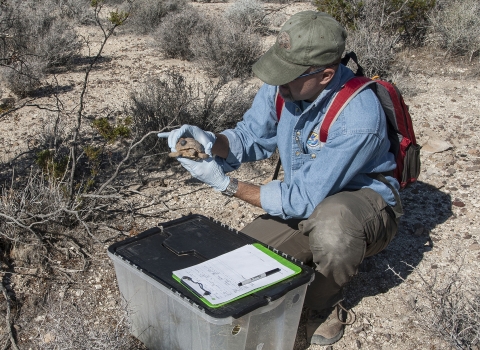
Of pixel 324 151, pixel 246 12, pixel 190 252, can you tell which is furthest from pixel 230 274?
pixel 246 12

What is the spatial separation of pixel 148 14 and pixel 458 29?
14.5 ft

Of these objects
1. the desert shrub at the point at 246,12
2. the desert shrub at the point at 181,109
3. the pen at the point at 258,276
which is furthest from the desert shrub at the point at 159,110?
the desert shrub at the point at 246,12

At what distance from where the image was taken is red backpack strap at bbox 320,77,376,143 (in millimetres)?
2258

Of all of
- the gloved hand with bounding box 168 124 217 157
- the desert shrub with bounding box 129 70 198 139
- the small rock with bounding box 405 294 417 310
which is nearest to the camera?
the gloved hand with bounding box 168 124 217 157

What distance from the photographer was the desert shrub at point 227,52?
600cm

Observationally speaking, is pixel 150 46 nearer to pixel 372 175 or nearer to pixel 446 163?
pixel 446 163

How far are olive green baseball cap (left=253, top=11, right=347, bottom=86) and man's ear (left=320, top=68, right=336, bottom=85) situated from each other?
1.8 inches

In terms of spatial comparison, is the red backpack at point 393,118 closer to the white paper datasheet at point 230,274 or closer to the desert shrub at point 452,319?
the desert shrub at point 452,319

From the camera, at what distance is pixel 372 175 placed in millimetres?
2395

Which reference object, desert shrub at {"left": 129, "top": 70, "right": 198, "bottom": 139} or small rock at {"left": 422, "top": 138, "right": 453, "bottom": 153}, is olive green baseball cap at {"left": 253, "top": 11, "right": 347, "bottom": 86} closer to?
desert shrub at {"left": 129, "top": 70, "right": 198, "bottom": 139}

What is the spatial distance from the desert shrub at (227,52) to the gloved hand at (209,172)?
3601 mm

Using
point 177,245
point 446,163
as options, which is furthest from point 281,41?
point 446,163

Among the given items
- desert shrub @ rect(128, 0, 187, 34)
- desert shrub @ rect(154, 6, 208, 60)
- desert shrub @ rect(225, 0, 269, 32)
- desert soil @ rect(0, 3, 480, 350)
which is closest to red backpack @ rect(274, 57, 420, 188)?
desert soil @ rect(0, 3, 480, 350)

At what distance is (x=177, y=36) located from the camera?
664cm
